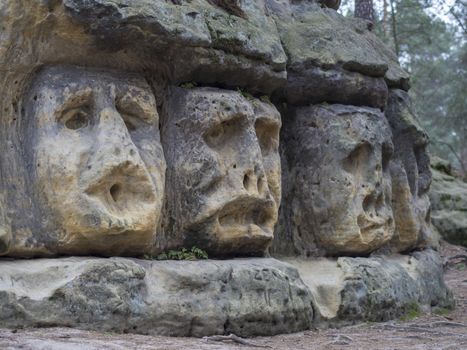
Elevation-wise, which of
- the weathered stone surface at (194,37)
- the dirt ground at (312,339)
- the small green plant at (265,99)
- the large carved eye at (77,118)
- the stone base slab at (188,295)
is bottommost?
the dirt ground at (312,339)

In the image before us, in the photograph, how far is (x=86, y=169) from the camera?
5965 mm

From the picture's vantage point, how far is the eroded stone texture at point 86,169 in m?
5.90

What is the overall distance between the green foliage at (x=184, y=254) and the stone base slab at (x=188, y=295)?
0.72 ft

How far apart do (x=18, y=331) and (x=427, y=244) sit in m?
6.52

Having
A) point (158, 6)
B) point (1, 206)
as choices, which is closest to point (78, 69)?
point (158, 6)

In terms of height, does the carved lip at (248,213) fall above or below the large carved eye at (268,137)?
below

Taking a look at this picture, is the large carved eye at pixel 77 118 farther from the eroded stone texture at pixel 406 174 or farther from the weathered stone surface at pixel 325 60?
the eroded stone texture at pixel 406 174

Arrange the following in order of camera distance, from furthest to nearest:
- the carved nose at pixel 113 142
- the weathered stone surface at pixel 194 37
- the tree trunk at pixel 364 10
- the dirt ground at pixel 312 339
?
the tree trunk at pixel 364 10 < the weathered stone surface at pixel 194 37 < the carved nose at pixel 113 142 < the dirt ground at pixel 312 339

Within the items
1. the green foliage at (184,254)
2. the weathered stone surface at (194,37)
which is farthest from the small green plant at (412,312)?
the weathered stone surface at (194,37)

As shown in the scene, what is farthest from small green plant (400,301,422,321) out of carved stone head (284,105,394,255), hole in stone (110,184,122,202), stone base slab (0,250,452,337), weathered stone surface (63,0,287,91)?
hole in stone (110,184,122,202)

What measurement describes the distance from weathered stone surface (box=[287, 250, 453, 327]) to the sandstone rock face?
25 millimetres

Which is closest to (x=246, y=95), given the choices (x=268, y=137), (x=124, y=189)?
(x=268, y=137)

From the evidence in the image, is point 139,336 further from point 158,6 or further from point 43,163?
point 158,6

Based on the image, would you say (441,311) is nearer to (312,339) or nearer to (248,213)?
(312,339)
